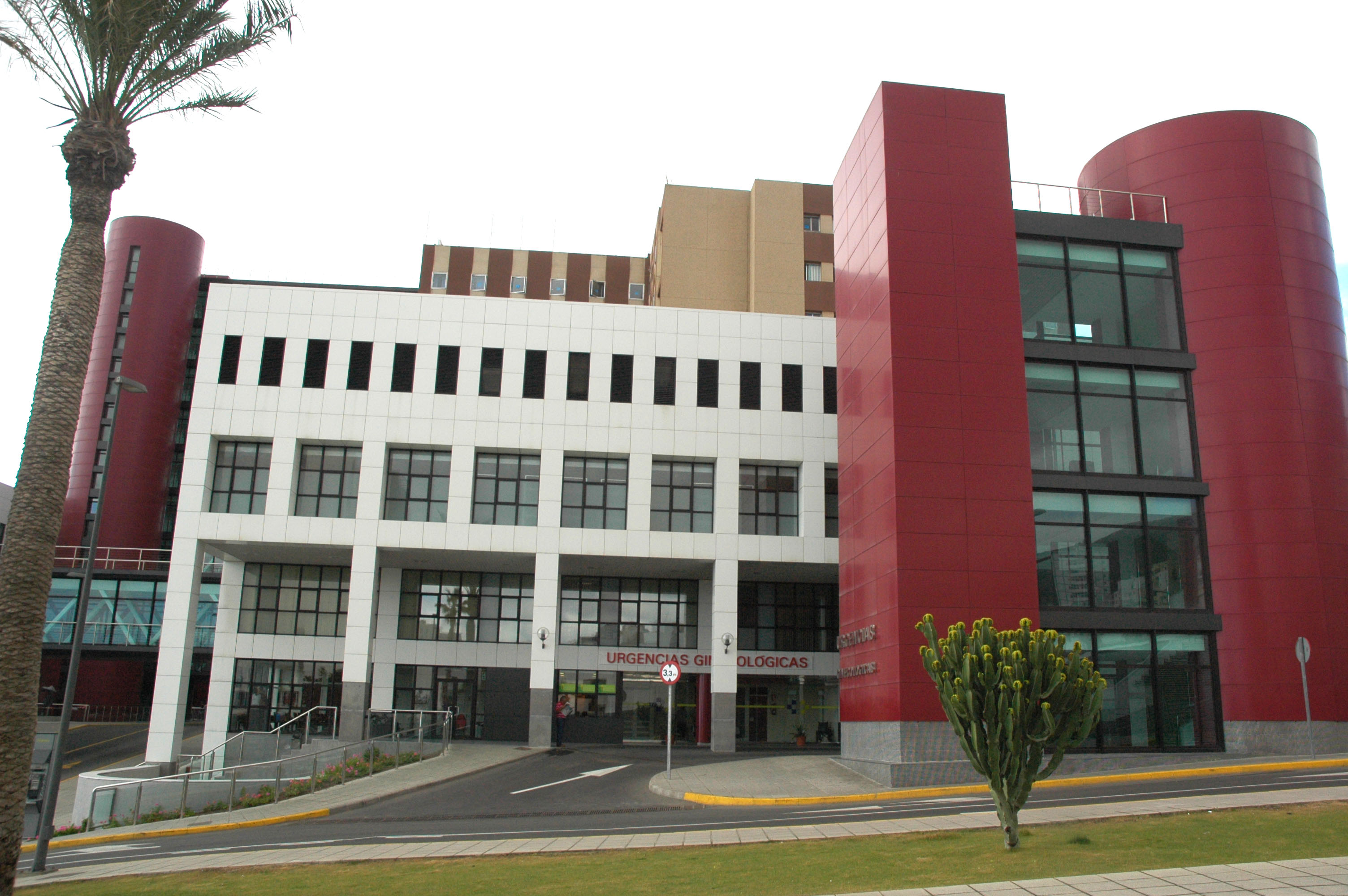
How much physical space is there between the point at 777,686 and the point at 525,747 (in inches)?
452

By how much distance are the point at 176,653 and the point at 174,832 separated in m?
15.5

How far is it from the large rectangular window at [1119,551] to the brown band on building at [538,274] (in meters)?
47.8

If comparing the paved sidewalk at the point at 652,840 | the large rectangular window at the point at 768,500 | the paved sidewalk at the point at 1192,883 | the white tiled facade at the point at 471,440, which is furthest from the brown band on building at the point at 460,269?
the paved sidewalk at the point at 1192,883

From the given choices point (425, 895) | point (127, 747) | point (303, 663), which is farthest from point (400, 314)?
point (425, 895)

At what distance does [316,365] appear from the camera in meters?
37.5

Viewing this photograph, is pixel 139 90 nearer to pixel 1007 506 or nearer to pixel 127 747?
pixel 1007 506

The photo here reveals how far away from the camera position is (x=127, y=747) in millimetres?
44656

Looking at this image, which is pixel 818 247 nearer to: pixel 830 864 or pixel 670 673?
pixel 670 673

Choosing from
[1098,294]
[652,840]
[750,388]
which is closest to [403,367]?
[750,388]

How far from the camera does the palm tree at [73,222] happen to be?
12.3 m

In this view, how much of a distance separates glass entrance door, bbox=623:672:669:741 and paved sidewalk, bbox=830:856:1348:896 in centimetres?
3080

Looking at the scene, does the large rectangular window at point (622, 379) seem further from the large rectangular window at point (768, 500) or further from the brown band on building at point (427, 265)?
the brown band on building at point (427, 265)

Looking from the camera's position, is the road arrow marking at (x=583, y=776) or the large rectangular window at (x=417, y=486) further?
the large rectangular window at (x=417, y=486)

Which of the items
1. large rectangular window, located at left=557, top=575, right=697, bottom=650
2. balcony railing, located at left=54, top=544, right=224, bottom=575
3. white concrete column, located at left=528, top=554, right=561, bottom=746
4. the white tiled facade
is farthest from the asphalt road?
balcony railing, located at left=54, top=544, right=224, bottom=575
